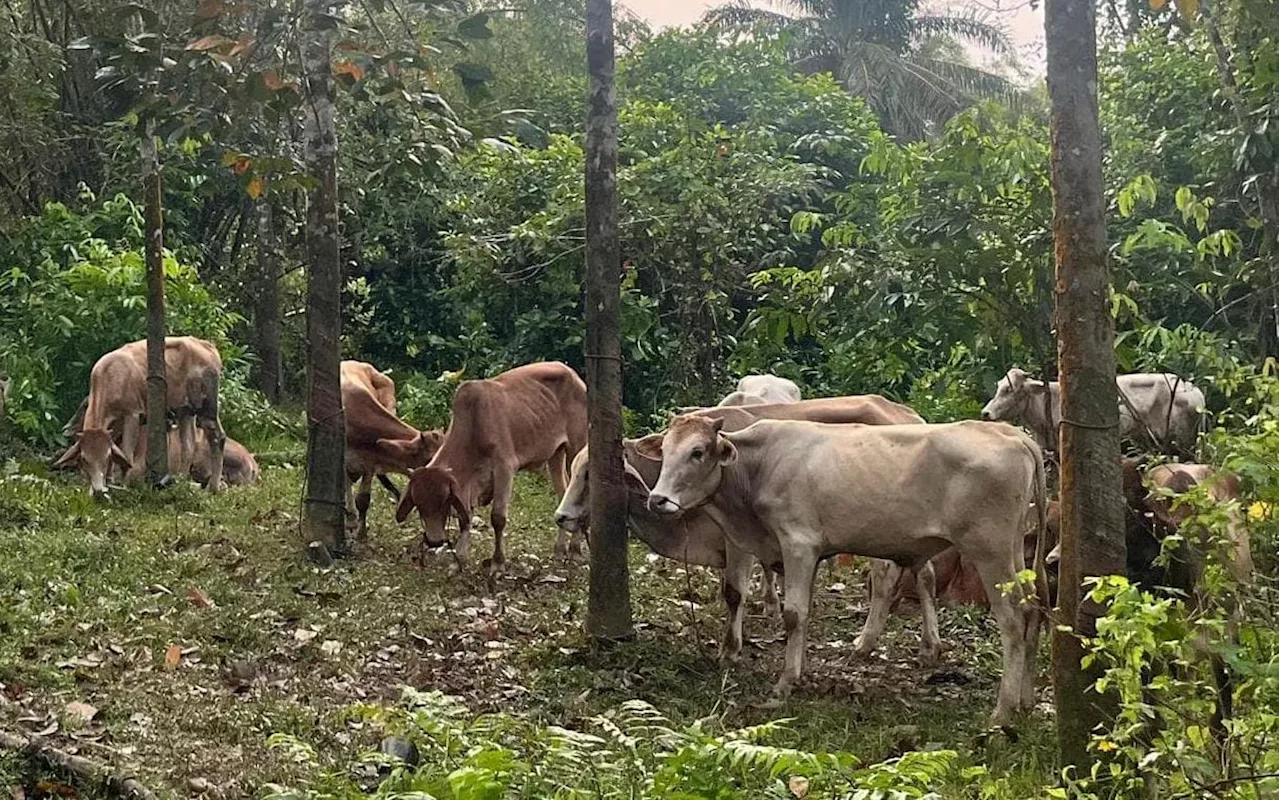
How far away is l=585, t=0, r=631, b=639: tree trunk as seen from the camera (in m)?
8.10

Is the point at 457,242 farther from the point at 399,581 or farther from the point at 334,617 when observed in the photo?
the point at 334,617

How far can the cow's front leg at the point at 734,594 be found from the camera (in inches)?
334

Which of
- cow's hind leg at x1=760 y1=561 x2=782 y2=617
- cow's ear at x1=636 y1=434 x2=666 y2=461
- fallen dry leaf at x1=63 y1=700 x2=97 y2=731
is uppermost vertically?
cow's ear at x1=636 y1=434 x2=666 y2=461

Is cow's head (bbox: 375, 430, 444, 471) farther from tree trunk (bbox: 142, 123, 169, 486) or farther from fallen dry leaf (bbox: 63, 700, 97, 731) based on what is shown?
fallen dry leaf (bbox: 63, 700, 97, 731)

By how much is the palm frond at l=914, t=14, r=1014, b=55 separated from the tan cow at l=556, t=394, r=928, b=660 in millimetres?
26649

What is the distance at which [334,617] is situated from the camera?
8.62m

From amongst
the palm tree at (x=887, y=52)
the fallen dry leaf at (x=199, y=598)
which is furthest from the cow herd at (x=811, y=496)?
the palm tree at (x=887, y=52)

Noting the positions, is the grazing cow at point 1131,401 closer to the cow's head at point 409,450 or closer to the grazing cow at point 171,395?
the cow's head at point 409,450

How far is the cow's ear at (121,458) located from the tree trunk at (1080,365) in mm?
10517

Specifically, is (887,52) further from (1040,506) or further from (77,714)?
(77,714)

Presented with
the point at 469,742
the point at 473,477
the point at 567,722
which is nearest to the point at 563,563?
the point at 473,477

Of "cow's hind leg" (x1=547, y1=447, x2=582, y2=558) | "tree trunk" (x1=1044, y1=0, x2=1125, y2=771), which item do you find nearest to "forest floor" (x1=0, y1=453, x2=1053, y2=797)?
"cow's hind leg" (x1=547, y1=447, x2=582, y2=558)

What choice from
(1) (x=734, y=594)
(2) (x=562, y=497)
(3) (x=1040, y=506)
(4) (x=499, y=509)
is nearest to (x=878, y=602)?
(1) (x=734, y=594)

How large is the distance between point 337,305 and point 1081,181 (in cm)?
663
